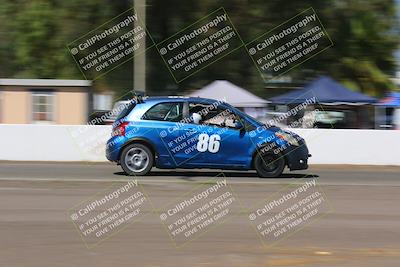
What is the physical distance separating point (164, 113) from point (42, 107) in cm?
727

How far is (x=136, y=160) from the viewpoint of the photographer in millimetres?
14828

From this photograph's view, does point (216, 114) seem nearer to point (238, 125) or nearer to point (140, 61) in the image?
point (238, 125)

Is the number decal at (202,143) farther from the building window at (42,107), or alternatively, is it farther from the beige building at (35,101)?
the building window at (42,107)

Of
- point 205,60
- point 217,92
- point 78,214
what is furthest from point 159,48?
point 78,214

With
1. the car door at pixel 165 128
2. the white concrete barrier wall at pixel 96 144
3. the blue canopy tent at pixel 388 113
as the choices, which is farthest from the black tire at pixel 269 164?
the blue canopy tent at pixel 388 113

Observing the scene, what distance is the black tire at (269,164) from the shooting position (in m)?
14.8

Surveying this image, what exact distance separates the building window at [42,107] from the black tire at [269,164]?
327 inches

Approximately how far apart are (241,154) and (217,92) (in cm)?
1116

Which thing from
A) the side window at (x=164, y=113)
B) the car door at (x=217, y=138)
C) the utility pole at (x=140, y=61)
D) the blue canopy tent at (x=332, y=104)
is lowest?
the blue canopy tent at (x=332, y=104)

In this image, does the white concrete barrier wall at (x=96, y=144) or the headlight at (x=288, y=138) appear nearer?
the headlight at (x=288, y=138)

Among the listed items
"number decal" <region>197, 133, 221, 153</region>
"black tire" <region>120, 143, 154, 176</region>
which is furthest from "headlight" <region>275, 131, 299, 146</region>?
"black tire" <region>120, 143, 154, 176</region>

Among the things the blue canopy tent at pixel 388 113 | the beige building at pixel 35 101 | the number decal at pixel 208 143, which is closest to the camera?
the number decal at pixel 208 143

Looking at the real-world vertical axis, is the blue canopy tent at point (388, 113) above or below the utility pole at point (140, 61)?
below

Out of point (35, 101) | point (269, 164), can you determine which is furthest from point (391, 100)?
point (269, 164)
